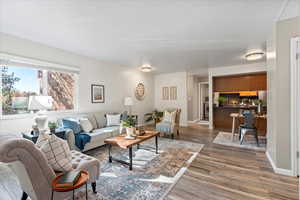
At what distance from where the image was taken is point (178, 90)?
7012 millimetres

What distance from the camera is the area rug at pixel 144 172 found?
6.50ft

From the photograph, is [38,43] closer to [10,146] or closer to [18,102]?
[18,102]

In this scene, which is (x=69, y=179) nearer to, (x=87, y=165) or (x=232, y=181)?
(x=87, y=165)

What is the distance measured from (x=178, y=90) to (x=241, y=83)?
2649 mm

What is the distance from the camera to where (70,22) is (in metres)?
2.42

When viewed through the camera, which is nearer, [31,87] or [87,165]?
[87,165]

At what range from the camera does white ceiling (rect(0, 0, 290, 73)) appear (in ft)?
6.52

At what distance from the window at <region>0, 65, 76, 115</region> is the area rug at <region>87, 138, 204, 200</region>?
1.71 m

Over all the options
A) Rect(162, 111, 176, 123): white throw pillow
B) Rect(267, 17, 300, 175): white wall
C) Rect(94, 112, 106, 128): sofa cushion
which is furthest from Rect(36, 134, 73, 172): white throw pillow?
Rect(162, 111, 176, 123): white throw pillow

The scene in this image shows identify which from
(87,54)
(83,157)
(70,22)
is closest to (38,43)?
(87,54)

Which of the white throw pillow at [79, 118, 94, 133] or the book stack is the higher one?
the white throw pillow at [79, 118, 94, 133]

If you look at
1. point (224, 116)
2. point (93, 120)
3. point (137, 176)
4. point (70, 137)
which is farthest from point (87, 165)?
point (224, 116)

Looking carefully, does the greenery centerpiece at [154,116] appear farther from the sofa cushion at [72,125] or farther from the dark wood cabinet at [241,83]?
the sofa cushion at [72,125]

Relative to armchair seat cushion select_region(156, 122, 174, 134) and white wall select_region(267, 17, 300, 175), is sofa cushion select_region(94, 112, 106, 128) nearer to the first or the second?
armchair seat cushion select_region(156, 122, 174, 134)
